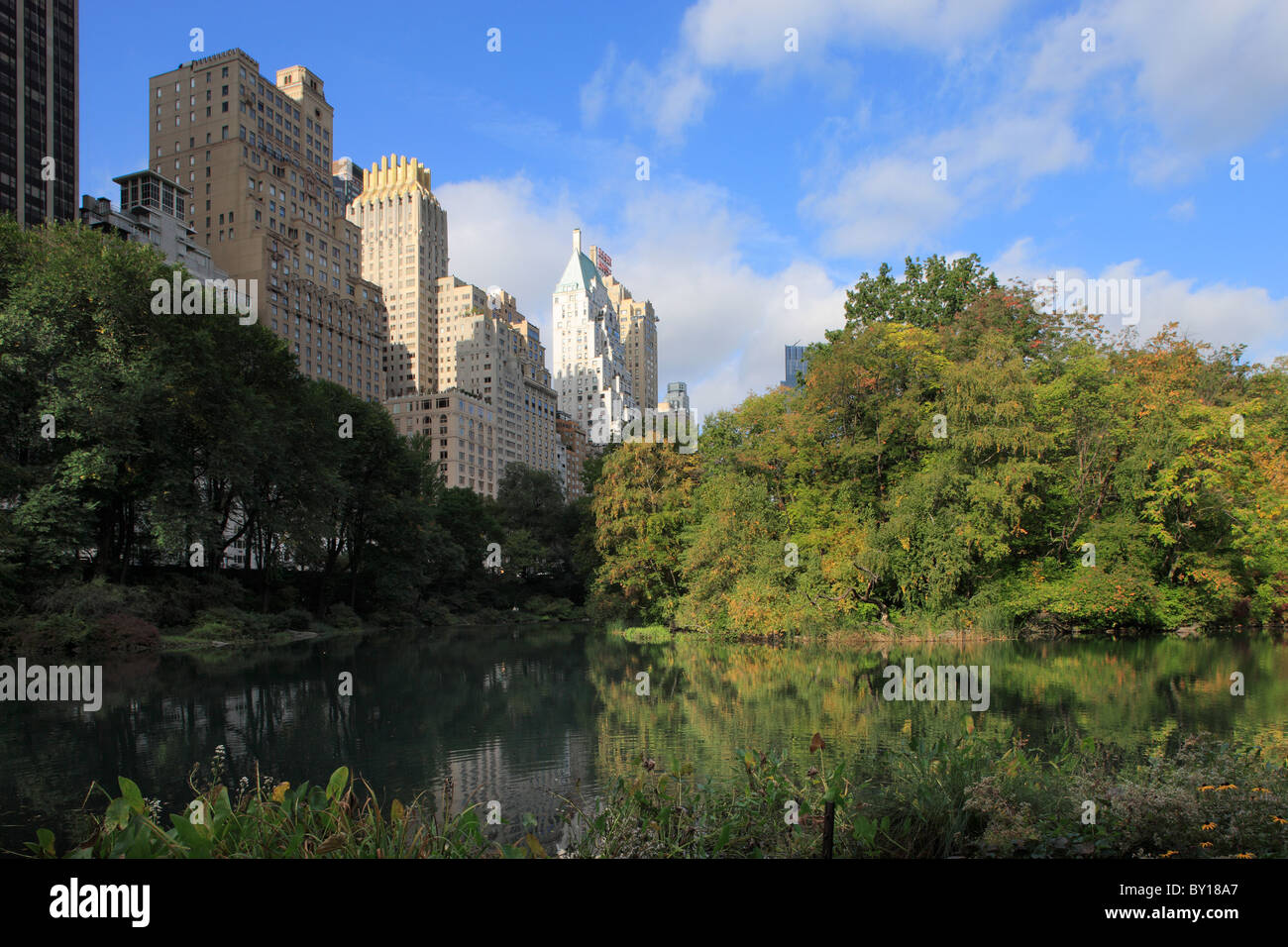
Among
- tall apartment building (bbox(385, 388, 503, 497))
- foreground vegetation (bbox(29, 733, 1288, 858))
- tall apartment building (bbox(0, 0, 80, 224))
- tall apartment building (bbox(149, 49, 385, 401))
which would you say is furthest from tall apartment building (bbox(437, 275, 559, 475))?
foreground vegetation (bbox(29, 733, 1288, 858))

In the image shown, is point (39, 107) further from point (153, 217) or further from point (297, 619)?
point (297, 619)

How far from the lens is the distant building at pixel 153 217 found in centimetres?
6956

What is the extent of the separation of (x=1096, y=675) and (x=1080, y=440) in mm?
14360

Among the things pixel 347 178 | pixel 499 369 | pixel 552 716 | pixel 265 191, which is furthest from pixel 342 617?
pixel 347 178

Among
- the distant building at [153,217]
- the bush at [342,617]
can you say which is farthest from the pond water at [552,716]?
the distant building at [153,217]

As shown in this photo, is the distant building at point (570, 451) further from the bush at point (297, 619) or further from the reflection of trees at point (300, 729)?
the reflection of trees at point (300, 729)

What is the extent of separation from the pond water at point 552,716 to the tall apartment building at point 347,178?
6334 inches

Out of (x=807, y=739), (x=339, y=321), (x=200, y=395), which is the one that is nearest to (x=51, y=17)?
(x=339, y=321)

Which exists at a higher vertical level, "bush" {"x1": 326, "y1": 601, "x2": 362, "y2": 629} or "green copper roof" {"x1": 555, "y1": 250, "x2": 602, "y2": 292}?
"green copper roof" {"x1": 555, "y1": 250, "x2": 602, "y2": 292}

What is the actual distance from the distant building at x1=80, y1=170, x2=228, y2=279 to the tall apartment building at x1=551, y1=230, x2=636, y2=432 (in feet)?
275

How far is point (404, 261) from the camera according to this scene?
150m

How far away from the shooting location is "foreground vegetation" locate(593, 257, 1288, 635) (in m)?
26.9

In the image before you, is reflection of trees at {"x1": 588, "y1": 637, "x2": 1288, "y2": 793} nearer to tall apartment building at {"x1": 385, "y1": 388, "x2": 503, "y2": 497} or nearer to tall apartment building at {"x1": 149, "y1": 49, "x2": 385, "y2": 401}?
tall apartment building at {"x1": 149, "y1": 49, "x2": 385, "y2": 401}

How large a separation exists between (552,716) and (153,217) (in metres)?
79.6
